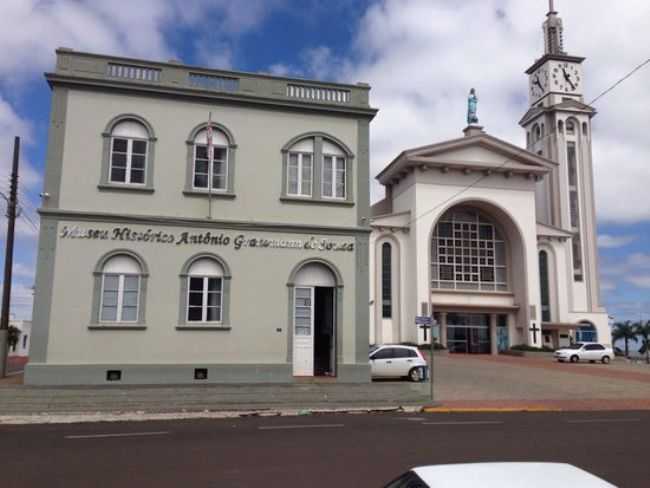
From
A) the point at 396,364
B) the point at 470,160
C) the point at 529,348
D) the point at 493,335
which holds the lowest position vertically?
the point at 396,364

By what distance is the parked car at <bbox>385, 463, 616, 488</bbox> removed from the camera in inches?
110

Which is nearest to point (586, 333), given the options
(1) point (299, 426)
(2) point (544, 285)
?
(2) point (544, 285)

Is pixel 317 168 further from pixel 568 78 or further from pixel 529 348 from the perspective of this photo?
pixel 568 78

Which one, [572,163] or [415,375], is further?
[572,163]

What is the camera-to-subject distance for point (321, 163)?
19906 millimetres

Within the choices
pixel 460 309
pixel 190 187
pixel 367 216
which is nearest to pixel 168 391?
pixel 190 187

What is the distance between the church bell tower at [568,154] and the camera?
50344 millimetres

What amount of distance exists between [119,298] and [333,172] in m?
7.76

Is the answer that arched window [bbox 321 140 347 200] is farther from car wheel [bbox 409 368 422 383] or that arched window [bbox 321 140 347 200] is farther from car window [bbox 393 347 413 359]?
car wheel [bbox 409 368 422 383]

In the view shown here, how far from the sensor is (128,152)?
18.6 metres

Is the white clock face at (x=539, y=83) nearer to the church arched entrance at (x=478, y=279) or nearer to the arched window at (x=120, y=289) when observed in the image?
the church arched entrance at (x=478, y=279)

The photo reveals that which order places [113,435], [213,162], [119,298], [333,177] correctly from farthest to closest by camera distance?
1. [333,177]
2. [213,162]
3. [119,298]
4. [113,435]

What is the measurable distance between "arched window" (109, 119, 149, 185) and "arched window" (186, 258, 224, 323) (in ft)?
10.4

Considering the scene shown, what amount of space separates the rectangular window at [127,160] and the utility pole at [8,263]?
5243 millimetres
